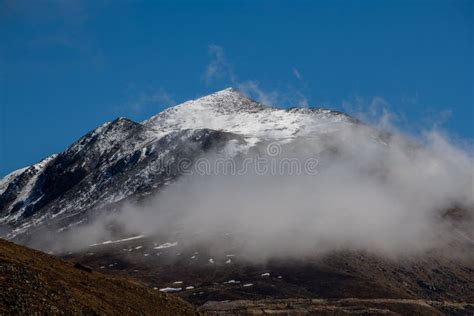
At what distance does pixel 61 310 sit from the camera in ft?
171

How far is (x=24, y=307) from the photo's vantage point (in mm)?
49281

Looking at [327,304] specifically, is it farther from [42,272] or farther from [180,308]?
[42,272]

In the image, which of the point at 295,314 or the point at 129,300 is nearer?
the point at 129,300

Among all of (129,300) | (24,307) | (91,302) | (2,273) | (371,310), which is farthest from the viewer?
(371,310)

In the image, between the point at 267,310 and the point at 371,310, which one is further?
the point at 371,310

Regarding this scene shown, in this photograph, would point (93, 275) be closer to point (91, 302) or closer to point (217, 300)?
point (91, 302)

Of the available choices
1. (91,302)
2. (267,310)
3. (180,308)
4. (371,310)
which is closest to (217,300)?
(267,310)

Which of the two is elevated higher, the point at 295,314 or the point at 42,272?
the point at 42,272

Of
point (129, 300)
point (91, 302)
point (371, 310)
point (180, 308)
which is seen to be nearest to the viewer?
point (91, 302)

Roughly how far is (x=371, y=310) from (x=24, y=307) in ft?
508

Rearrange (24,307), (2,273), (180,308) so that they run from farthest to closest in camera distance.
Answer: (180,308) → (2,273) → (24,307)

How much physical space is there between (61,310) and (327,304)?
156m

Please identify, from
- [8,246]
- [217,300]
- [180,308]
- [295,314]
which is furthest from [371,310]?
[8,246]

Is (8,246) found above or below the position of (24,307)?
above
